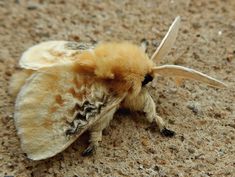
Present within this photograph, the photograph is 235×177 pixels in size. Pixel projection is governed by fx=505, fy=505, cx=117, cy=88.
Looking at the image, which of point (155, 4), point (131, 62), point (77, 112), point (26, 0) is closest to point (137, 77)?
point (131, 62)

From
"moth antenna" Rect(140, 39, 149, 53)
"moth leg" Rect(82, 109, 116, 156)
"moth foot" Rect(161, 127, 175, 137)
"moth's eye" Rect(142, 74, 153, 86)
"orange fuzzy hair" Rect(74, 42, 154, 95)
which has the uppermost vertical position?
"orange fuzzy hair" Rect(74, 42, 154, 95)

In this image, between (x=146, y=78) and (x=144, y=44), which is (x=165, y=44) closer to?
(x=146, y=78)

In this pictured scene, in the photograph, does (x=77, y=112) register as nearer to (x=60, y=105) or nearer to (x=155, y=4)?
(x=60, y=105)

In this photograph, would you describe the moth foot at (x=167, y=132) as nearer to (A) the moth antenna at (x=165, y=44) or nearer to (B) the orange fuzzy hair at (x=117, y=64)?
(B) the orange fuzzy hair at (x=117, y=64)

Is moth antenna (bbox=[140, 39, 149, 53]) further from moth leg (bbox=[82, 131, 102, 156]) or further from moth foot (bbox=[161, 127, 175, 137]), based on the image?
moth leg (bbox=[82, 131, 102, 156])

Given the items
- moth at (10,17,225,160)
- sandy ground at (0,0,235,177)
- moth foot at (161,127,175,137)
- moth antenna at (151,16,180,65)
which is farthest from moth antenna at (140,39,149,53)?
moth foot at (161,127,175,137)

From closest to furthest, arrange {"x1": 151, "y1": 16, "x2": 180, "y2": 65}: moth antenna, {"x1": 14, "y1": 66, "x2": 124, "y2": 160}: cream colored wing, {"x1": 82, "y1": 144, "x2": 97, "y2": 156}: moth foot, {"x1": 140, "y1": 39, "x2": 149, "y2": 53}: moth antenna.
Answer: {"x1": 14, "y1": 66, "x2": 124, "y2": 160}: cream colored wing, {"x1": 82, "y1": 144, "x2": 97, "y2": 156}: moth foot, {"x1": 151, "y1": 16, "x2": 180, "y2": 65}: moth antenna, {"x1": 140, "y1": 39, "x2": 149, "y2": 53}: moth antenna
